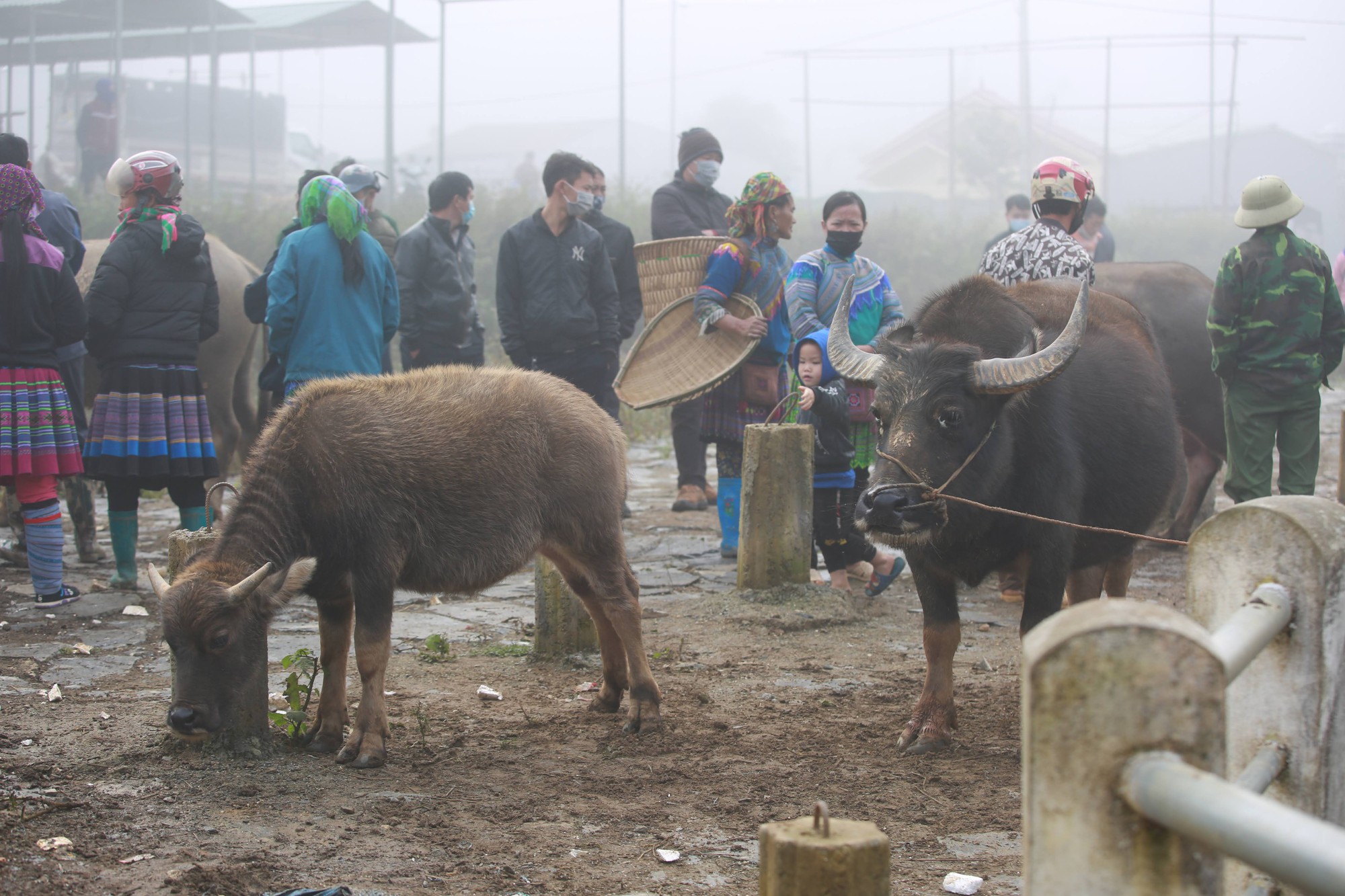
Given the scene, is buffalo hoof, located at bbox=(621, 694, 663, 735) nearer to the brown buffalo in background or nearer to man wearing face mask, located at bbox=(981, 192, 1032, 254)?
the brown buffalo in background

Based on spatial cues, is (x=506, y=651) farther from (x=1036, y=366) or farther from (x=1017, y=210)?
(x=1017, y=210)

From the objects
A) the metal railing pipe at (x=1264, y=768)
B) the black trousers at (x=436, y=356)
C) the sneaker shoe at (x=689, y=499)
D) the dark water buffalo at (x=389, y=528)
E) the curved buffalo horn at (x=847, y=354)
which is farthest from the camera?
the sneaker shoe at (x=689, y=499)

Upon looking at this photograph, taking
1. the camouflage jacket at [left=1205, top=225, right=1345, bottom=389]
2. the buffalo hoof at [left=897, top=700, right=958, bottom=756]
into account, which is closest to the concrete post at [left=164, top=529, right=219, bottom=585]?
the buffalo hoof at [left=897, top=700, right=958, bottom=756]

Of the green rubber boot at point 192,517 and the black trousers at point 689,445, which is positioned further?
the black trousers at point 689,445

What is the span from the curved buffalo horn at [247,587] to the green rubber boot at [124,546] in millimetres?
3089

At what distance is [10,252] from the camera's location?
623 cm

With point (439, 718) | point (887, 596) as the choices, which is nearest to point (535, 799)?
point (439, 718)

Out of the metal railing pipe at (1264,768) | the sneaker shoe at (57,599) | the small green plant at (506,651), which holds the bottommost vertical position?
the small green plant at (506,651)

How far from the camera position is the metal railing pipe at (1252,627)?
1860 mm

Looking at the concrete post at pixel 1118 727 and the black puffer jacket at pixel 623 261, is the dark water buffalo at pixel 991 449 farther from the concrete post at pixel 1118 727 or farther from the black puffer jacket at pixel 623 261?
the black puffer jacket at pixel 623 261

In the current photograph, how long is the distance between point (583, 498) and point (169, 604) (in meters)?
1.56

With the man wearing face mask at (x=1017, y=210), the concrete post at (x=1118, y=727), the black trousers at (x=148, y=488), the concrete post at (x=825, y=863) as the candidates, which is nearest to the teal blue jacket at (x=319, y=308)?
the black trousers at (x=148, y=488)

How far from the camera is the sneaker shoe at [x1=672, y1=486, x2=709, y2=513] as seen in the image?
30.7 ft

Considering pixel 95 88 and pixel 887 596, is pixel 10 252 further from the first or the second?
pixel 95 88
